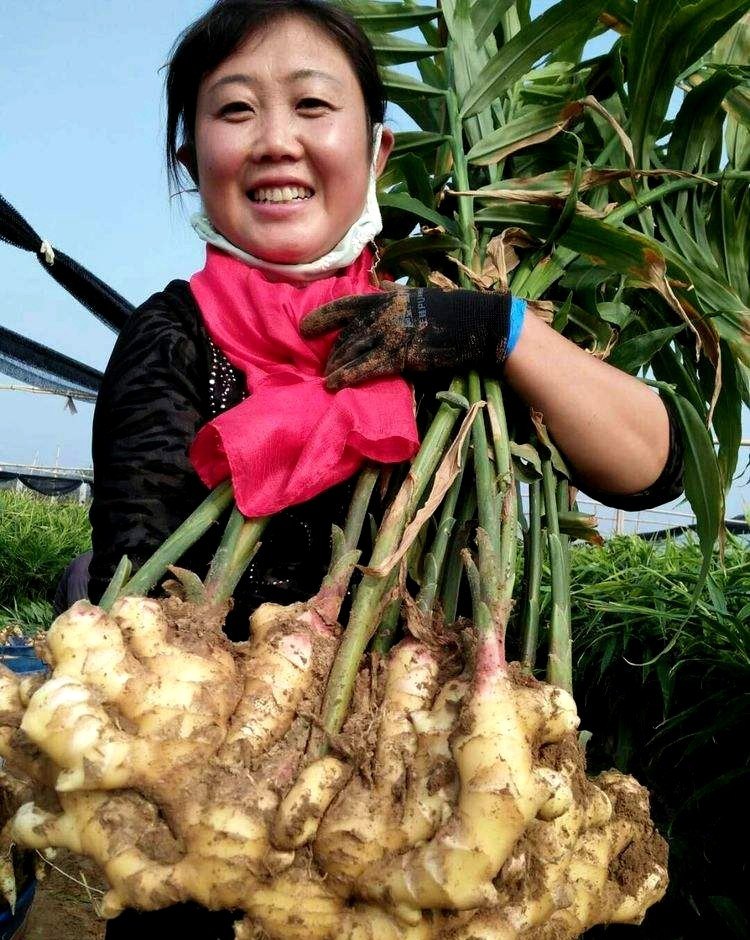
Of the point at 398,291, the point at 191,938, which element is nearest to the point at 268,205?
the point at 398,291

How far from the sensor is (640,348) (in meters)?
1.03

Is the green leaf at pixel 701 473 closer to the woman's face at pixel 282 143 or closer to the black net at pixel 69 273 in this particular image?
the woman's face at pixel 282 143

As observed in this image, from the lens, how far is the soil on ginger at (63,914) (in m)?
2.32

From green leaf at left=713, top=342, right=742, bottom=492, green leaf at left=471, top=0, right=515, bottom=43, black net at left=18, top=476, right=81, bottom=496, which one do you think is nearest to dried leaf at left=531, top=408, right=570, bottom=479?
green leaf at left=713, top=342, right=742, bottom=492

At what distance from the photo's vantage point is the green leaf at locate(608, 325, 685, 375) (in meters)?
1.02

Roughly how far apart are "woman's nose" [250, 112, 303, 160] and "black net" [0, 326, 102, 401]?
433cm

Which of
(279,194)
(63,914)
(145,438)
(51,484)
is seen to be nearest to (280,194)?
(279,194)

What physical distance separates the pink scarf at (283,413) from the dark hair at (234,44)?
0.83ft

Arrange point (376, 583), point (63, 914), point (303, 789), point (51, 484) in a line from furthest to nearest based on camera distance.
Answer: point (51, 484), point (63, 914), point (376, 583), point (303, 789)

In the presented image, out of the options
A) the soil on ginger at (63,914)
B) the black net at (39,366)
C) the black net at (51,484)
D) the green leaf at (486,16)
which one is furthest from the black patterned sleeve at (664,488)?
the black net at (51,484)

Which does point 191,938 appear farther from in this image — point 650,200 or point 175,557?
point 650,200

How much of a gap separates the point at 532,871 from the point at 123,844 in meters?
0.32

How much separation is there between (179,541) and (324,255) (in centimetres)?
41

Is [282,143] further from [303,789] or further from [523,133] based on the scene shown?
Answer: [303,789]
